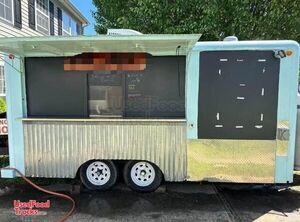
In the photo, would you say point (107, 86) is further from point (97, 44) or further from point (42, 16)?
point (42, 16)

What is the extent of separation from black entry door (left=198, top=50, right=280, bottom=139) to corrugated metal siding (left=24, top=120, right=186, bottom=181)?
0.53 m

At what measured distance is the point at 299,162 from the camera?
17.0ft

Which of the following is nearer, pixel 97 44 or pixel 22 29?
pixel 97 44

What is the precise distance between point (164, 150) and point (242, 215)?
5.01 ft

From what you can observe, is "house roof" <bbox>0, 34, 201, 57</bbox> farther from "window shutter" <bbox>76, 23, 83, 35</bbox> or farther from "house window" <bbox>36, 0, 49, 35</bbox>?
"window shutter" <bbox>76, 23, 83, 35</bbox>

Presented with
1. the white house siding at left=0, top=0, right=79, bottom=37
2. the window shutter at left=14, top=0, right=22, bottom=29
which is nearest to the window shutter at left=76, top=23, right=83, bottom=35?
the white house siding at left=0, top=0, right=79, bottom=37

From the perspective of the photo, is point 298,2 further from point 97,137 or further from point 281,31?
point 97,137

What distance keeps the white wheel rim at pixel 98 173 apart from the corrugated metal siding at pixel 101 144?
0.21m

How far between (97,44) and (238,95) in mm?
2335

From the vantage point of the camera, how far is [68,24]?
2125cm

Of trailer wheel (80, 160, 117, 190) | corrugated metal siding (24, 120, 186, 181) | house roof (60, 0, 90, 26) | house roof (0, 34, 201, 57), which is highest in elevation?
house roof (60, 0, 90, 26)

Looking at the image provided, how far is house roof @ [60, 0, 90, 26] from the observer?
1920 cm

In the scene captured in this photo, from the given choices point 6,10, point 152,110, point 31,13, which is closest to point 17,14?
point 6,10

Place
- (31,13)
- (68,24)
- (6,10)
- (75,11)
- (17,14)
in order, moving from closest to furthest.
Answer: (6,10)
(17,14)
(31,13)
(68,24)
(75,11)
